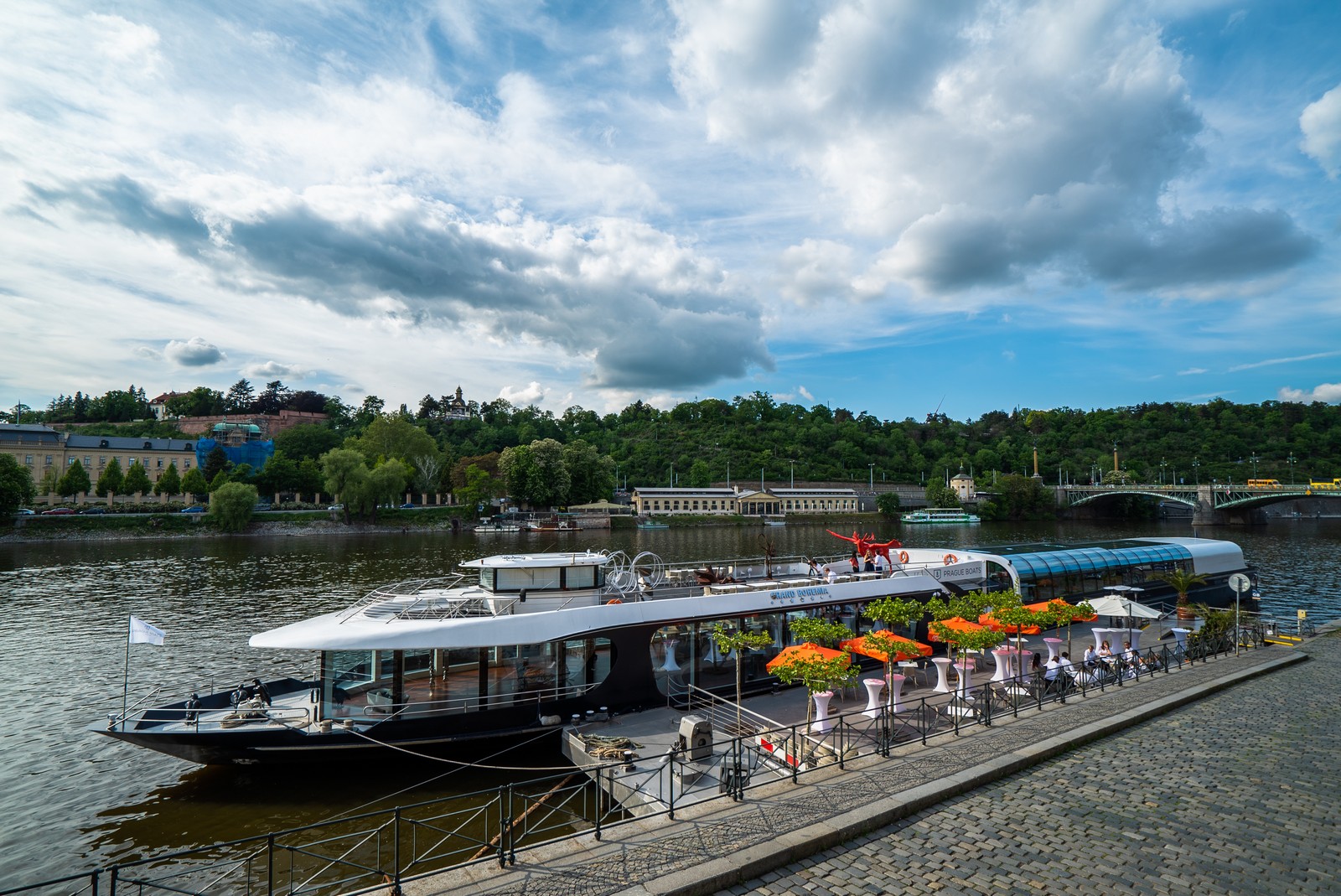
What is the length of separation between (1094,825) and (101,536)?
105331 mm

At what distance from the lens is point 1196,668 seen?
20672 millimetres

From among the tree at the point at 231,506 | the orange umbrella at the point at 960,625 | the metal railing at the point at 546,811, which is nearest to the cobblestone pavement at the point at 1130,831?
the metal railing at the point at 546,811

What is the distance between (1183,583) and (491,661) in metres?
33.4

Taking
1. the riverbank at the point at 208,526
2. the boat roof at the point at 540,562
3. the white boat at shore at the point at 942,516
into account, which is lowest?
the white boat at shore at the point at 942,516

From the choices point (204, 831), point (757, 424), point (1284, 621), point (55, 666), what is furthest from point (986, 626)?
point (757, 424)

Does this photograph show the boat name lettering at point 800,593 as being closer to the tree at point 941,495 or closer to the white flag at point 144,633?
the white flag at point 144,633

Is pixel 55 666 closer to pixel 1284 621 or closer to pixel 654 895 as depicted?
pixel 654 895

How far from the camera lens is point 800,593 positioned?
805 inches

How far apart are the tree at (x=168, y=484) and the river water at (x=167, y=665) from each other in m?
37.8

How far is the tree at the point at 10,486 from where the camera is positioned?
76.9m

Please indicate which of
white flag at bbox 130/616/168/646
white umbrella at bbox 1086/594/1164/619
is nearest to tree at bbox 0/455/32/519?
white flag at bbox 130/616/168/646

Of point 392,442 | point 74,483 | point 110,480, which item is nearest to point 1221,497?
point 392,442

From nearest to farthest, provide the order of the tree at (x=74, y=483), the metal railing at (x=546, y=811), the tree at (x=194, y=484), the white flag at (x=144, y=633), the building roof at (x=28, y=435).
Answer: the metal railing at (x=546, y=811)
the white flag at (x=144, y=633)
the tree at (x=74, y=483)
the tree at (x=194, y=484)
the building roof at (x=28, y=435)

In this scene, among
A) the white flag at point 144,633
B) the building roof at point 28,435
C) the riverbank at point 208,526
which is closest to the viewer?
the white flag at point 144,633
